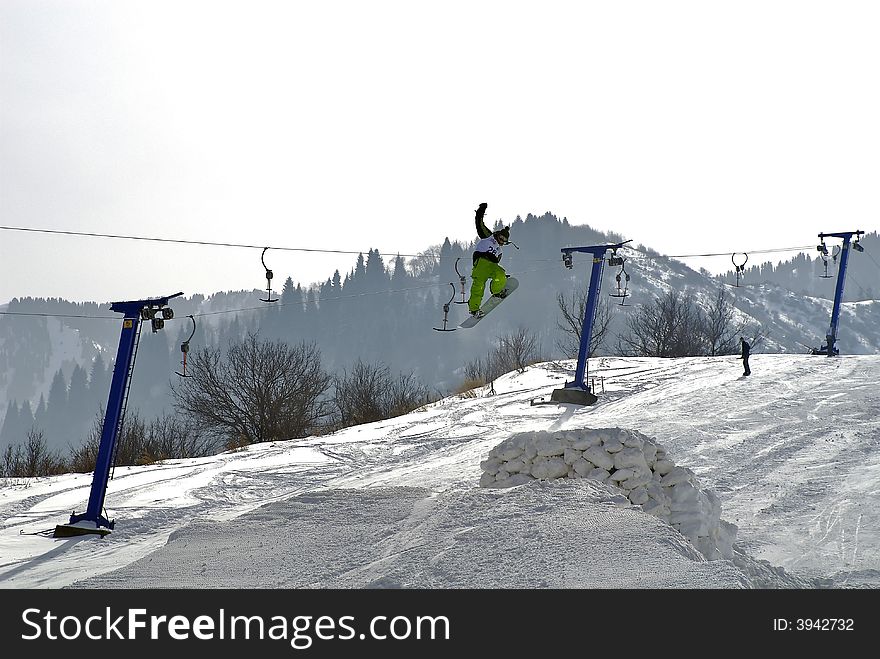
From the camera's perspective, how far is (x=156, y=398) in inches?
6422

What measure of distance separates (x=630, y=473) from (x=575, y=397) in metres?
12.3

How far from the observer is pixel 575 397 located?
2278 centimetres

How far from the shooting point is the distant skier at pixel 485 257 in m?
11.6

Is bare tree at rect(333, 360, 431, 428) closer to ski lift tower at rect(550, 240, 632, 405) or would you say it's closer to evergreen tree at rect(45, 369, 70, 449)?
ski lift tower at rect(550, 240, 632, 405)

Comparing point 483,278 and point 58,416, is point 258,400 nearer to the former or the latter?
point 483,278

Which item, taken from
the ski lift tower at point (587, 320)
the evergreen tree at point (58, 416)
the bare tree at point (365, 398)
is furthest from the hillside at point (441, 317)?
the ski lift tower at point (587, 320)

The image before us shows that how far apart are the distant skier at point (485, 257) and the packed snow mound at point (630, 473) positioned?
2261 mm

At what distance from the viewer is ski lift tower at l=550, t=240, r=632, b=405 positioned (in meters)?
20.0

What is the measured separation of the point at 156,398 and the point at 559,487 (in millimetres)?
164359

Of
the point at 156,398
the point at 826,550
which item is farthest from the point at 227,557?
the point at 156,398

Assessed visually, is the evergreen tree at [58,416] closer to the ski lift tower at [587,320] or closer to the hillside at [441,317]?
the hillside at [441,317]

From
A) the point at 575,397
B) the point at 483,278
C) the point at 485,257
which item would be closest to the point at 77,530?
the point at 483,278

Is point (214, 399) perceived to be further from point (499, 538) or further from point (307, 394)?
point (499, 538)
